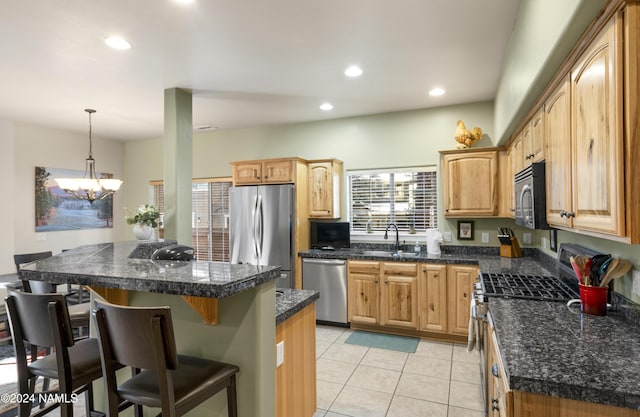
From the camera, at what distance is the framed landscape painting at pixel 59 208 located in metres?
5.16

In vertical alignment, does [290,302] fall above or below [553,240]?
below

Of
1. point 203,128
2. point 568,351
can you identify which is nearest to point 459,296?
point 568,351

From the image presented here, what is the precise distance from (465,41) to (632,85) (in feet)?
5.90

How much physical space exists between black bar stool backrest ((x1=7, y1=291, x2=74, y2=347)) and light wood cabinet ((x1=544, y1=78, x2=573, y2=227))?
2286 millimetres

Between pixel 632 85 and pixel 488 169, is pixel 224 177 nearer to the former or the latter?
pixel 488 169

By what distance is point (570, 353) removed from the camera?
1333mm

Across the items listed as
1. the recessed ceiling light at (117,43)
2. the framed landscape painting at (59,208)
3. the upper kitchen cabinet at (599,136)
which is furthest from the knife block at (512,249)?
the framed landscape painting at (59,208)

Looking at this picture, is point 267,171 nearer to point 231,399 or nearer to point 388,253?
point 388,253

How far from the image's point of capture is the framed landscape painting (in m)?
5.16

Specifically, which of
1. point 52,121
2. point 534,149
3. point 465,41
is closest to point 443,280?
point 534,149

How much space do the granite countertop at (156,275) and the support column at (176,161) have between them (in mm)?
1933

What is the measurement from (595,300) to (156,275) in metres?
2.09

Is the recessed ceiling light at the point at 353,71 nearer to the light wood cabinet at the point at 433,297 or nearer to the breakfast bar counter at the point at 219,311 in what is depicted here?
the light wood cabinet at the point at 433,297

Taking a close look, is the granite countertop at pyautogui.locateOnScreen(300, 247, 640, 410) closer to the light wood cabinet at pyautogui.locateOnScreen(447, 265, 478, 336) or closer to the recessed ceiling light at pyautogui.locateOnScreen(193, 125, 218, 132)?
the light wood cabinet at pyautogui.locateOnScreen(447, 265, 478, 336)
